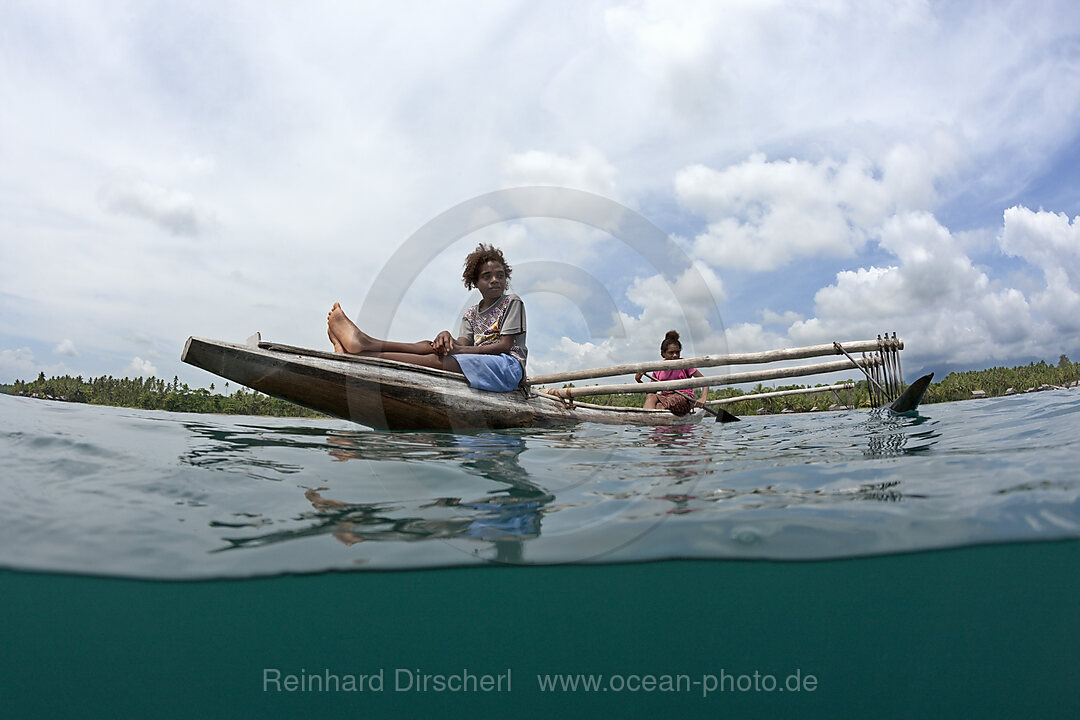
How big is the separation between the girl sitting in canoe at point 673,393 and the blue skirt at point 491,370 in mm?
2403

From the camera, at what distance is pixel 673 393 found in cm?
807

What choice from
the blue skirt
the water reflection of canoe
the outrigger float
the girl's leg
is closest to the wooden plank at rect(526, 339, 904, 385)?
the outrigger float

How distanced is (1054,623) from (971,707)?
114cm

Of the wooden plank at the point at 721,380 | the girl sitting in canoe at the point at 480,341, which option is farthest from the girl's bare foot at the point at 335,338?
the wooden plank at the point at 721,380

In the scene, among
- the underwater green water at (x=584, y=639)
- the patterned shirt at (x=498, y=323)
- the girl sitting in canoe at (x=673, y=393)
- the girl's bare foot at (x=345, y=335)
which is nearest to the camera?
the underwater green water at (x=584, y=639)

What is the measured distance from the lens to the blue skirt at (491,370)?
225 inches

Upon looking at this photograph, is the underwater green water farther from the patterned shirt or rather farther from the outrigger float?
the patterned shirt

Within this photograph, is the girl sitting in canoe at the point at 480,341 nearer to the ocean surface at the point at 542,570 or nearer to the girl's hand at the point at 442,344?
the girl's hand at the point at 442,344

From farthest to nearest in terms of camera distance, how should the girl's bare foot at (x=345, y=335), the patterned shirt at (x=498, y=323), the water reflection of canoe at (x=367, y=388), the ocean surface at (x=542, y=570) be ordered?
the patterned shirt at (x=498, y=323)
the girl's bare foot at (x=345, y=335)
the water reflection of canoe at (x=367, y=388)
the ocean surface at (x=542, y=570)

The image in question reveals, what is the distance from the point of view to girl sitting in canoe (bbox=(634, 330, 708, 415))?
7902 mm

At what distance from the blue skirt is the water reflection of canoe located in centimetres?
10

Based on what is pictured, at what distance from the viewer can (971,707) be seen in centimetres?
525

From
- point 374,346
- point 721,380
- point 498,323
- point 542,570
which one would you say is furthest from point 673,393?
point 542,570

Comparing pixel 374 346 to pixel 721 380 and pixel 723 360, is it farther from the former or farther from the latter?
pixel 721 380
